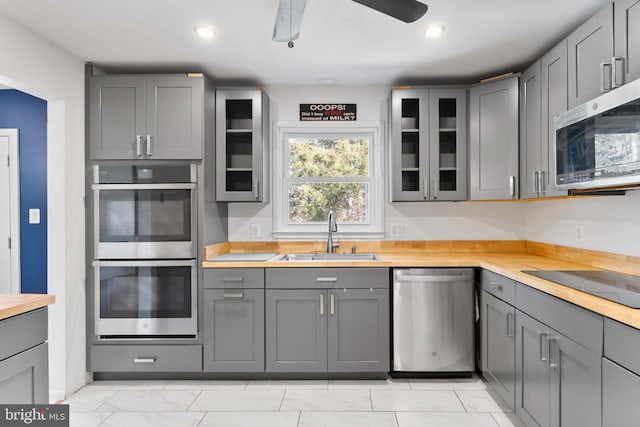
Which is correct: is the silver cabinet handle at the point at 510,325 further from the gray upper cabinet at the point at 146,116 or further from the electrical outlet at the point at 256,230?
the gray upper cabinet at the point at 146,116

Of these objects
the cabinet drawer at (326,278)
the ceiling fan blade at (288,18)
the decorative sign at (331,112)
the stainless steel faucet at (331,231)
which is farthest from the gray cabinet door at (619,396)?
the decorative sign at (331,112)

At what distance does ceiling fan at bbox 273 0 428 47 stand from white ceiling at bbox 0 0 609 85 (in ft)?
0.77

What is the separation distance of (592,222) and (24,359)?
321cm

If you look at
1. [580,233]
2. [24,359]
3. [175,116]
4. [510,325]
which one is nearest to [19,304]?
[24,359]

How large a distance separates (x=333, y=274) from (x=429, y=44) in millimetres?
1744

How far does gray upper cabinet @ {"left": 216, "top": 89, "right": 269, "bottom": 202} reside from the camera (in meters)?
3.37

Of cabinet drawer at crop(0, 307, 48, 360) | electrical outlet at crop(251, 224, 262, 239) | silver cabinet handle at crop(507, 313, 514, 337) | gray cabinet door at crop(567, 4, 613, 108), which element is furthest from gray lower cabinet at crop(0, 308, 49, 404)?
gray cabinet door at crop(567, 4, 613, 108)

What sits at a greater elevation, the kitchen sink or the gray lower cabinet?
the kitchen sink

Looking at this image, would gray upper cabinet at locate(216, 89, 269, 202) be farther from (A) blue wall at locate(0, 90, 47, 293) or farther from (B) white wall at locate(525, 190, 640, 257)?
(B) white wall at locate(525, 190, 640, 257)

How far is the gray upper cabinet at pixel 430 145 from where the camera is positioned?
3.36 meters

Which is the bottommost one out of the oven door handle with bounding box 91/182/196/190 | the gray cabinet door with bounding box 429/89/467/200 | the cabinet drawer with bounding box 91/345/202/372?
the cabinet drawer with bounding box 91/345/202/372

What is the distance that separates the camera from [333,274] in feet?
10.1

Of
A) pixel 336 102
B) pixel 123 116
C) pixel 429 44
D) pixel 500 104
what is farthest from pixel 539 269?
pixel 123 116

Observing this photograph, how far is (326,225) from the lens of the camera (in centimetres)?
377
